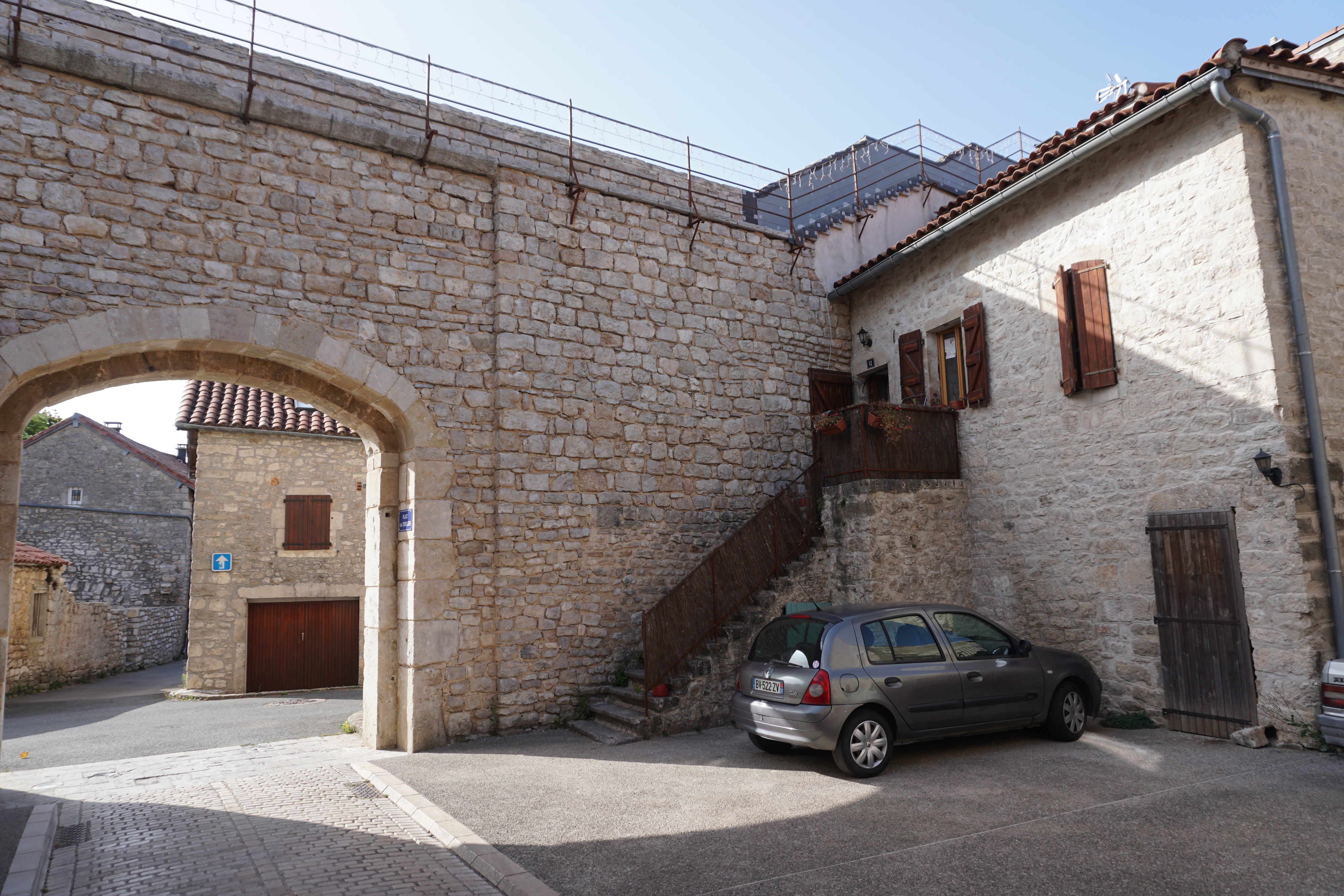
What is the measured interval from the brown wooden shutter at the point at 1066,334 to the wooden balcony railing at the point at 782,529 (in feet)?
5.51

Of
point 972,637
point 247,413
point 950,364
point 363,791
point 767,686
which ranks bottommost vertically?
point 363,791

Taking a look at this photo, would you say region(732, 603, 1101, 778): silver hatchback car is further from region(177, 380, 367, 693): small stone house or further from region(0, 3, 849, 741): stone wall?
region(177, 380, 367, 693): small stone house

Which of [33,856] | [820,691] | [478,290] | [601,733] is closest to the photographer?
[33,856]

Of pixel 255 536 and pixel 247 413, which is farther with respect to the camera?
pixel 247 413

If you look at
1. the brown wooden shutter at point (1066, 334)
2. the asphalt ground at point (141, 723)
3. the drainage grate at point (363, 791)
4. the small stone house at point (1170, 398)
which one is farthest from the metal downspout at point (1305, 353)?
the asphalt ground at point (141, 723)

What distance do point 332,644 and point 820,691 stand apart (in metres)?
11.8

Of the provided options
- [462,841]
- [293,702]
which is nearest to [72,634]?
[293,702]

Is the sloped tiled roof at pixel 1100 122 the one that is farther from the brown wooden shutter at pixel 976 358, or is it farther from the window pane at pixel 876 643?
the window pane at pixel 876 643

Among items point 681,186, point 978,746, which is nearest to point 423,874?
point 978,746

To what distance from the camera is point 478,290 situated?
8.48m

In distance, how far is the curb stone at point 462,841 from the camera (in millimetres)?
4098

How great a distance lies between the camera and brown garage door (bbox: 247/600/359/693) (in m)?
14.1

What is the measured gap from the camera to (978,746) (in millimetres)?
6781

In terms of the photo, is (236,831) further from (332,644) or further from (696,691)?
(332,644)
